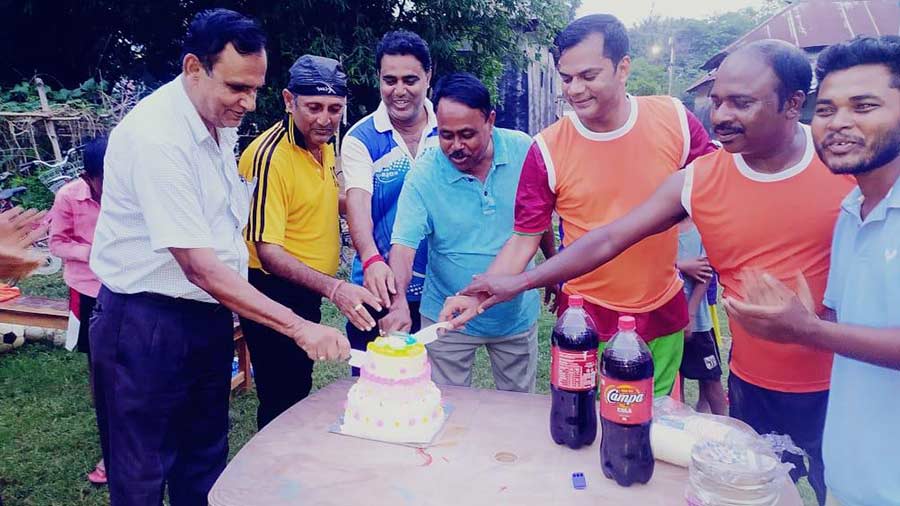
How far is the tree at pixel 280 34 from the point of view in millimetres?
9773

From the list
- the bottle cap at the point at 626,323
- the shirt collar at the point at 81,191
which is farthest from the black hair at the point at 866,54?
the shirt collar at the point at 81,191

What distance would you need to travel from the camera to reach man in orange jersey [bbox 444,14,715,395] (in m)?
2.79

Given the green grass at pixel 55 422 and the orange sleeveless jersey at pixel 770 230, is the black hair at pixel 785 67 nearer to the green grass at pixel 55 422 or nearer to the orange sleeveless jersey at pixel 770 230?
the orange sleeveless jersey at pixel 770 230

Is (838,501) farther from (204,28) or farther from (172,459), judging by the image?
(204,28)

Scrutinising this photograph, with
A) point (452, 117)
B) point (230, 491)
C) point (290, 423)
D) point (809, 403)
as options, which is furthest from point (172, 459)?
point (809, 403)

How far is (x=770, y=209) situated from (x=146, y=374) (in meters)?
2.45

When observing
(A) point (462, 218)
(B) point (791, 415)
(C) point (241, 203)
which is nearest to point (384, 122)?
(A) point (462, 218)

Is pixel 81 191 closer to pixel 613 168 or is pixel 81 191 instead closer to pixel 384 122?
pixel 384 122

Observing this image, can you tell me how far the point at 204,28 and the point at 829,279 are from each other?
95.5 inches

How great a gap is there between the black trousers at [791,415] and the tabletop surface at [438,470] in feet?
1.53

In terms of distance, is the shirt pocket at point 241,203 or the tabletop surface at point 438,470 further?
the shirt pocket at point 241,203

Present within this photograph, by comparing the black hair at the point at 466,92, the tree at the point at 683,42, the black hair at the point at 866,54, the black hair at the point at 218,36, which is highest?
the tree at the point at 683,42

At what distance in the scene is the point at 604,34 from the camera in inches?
111

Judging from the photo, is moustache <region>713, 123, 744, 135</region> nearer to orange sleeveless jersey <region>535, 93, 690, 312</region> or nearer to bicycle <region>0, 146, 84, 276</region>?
orange sleeveless jersey <region>535, 93, 690, 312</region>
